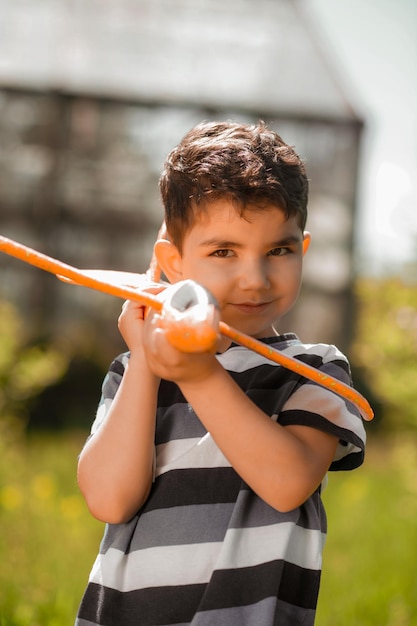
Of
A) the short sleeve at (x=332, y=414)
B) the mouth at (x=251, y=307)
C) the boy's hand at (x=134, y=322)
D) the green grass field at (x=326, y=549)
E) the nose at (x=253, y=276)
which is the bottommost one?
the green grass field at (x=326, y=549)

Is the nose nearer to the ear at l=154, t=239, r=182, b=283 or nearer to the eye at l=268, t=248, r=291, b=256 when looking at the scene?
the eye at l=268, t=248, r=291, b=256

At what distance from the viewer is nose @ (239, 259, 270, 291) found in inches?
55.1

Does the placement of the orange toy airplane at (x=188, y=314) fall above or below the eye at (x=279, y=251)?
below

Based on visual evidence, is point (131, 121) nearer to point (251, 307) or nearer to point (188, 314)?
point (251, 307)

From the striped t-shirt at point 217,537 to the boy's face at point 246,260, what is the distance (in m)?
0.10

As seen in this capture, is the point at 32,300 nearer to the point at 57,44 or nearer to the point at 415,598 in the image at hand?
the point at 57,44

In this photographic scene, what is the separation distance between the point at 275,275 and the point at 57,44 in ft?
35.1

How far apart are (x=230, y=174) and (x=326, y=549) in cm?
361

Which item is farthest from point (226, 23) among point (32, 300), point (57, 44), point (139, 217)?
point (32, 300)

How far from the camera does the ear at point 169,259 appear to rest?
1544 millimetres

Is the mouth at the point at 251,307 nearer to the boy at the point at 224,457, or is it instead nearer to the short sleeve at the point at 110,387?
the boy at the point at 224,457

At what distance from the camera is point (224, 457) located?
4.74 feet

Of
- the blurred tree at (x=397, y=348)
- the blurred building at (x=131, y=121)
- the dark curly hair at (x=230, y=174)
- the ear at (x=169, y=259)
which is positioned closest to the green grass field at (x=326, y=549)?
the blurred tree at (x=397, y=348)

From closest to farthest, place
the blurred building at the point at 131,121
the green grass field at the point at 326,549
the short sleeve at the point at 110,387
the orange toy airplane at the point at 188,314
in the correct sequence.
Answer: the orange toy airplane at the point at 188,314, the short sleeve at the point at 110,387, the green grass field at the point at 326,549, the blurred building at the point at 131,121
